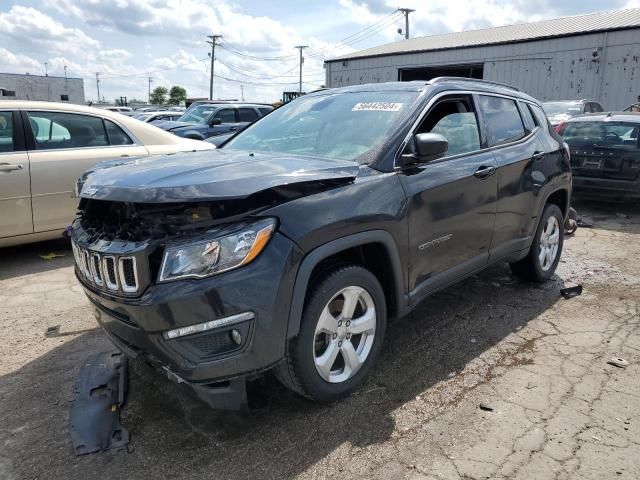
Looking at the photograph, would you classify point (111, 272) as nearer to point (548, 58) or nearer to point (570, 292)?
point (570, 292)

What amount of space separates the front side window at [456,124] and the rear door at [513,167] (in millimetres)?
202

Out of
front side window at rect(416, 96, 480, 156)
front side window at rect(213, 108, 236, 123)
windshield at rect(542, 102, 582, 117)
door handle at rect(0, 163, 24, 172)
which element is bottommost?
door handle at rect(0, 163, 24, 172)

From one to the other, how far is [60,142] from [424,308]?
420cm

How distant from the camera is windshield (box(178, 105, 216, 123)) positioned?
14.2m

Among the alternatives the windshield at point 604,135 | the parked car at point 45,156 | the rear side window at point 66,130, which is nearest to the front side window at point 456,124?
the parked car at point 45,156

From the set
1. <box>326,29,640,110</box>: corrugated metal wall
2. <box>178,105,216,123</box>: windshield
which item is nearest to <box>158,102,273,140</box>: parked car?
<box>178,105,216,123</box>: windshield

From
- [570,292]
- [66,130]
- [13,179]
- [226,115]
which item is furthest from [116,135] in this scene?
[226,115]

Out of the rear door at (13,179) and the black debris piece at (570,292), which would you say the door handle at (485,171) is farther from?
the rear door at (13,179)

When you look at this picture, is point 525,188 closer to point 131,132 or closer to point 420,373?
point 420,373

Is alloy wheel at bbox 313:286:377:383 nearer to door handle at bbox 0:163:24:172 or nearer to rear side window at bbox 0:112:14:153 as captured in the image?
door handle at bbox 0:163:24:172

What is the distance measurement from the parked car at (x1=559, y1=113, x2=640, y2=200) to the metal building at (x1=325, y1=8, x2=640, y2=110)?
13009 mm

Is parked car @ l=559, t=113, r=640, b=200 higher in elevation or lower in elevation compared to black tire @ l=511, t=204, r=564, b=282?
higher

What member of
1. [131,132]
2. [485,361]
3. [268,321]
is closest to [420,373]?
[485,361]

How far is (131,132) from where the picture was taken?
6.04 m
